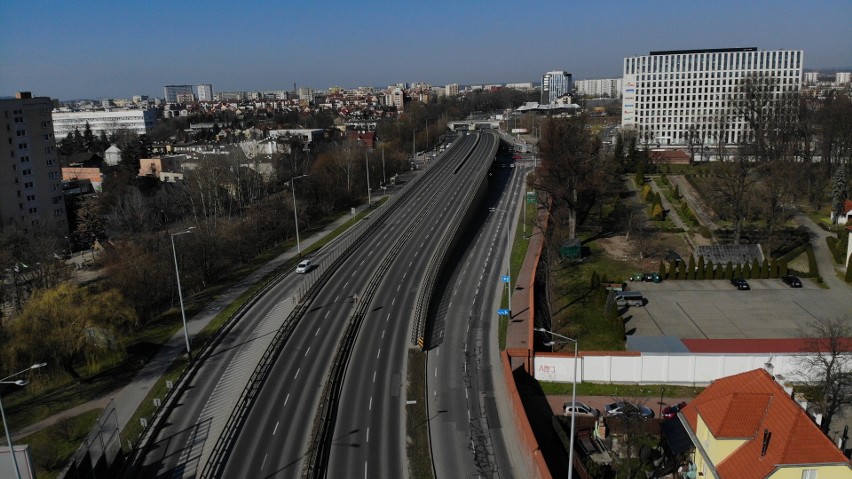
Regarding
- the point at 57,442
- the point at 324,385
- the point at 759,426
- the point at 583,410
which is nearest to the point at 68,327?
the point at 57,442

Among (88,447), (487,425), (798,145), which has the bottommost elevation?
(487,425)

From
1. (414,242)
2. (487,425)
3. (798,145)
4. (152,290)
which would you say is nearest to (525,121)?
(798,145)

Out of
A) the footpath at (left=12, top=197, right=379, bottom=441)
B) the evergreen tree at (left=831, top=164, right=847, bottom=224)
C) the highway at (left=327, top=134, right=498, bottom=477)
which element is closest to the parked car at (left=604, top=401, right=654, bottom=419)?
the highway at (left=327, top=134, right=498, bottom=477)

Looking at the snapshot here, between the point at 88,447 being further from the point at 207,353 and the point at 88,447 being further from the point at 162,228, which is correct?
the point at 162,228

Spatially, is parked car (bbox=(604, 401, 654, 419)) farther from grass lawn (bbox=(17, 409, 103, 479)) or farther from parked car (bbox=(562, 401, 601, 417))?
grass lawn (bbox=(17, 409, 103, 479))

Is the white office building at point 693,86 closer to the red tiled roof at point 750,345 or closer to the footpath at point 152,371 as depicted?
the red tiled roof at point 750,345

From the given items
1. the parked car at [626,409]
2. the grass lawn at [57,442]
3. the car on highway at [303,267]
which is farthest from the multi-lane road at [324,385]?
the parked car at [626,409]
